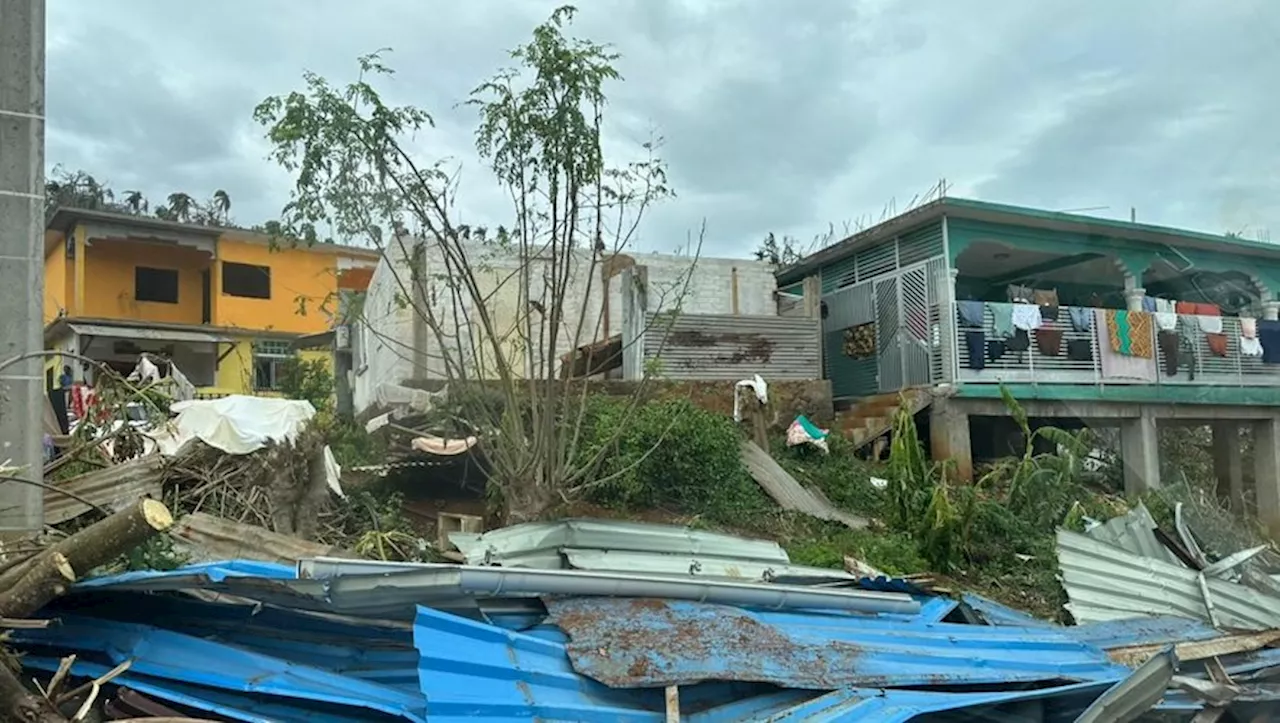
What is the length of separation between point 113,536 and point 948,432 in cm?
1064

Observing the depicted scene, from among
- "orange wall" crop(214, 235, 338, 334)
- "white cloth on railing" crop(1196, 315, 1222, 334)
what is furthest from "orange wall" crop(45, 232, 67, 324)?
"white cloth on railing" crop(1196, 315, 1222, 334)

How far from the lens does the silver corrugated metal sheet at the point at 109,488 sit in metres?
6.45

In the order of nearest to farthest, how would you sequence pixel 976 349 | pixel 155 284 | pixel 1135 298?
pixel 976 349 → pixel 1135 298 → pixel 155 284

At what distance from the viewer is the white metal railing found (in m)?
12.5

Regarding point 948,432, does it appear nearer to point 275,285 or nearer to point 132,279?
point 275,285

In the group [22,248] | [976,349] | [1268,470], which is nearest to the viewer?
[22,248]

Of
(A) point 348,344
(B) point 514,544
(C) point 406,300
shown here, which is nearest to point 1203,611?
(B) point 514,544

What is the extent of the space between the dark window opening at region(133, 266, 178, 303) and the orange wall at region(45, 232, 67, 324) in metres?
1.53

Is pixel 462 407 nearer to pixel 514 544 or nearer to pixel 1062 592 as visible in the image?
pixel 514 544

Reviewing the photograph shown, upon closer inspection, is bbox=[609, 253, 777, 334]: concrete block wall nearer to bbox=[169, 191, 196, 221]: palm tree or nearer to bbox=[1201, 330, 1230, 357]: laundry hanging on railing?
bbox=[1201, 330, 1230, 357]: laundry hanging on railing

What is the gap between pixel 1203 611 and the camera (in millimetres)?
7473

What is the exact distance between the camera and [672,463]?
8.83 m

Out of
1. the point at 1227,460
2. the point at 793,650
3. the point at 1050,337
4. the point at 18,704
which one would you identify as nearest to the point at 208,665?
the point at 18,704

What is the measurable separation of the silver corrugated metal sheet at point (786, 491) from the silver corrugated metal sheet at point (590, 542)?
7.33ft
